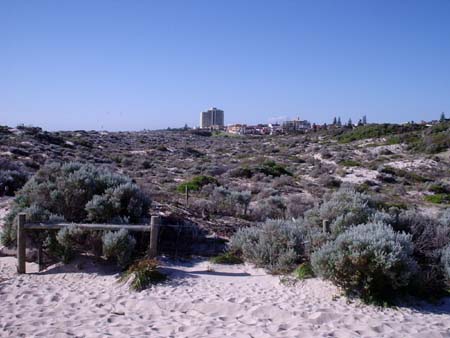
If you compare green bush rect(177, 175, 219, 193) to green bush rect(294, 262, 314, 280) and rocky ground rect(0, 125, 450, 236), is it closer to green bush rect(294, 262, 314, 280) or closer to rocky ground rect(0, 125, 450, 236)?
rocky ground rect(0, 125, 450, 236)

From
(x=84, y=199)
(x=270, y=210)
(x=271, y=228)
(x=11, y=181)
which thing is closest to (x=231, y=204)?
(x=270, y=210)

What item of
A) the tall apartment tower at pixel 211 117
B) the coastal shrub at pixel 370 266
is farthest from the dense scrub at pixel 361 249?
the tall apartment tower at pixel 211 117

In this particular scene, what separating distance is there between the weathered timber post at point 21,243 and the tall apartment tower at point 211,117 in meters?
170

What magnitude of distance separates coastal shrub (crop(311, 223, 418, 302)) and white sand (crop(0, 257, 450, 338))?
29 cm

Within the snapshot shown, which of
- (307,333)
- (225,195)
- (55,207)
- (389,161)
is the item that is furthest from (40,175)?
(389,161)

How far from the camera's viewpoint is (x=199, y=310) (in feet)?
20.4

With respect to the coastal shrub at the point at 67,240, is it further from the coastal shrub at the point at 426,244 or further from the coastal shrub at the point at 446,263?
the coastal shrub at the point at 446,263

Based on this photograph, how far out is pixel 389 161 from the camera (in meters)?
34.5

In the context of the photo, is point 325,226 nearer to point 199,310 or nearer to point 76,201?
point 199,310

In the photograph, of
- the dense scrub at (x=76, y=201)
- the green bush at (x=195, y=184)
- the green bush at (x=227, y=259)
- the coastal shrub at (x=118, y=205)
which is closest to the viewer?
the green bush at (x=227, y=259)

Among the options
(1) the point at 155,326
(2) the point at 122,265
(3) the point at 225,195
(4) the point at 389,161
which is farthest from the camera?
(4) the point at 389,161

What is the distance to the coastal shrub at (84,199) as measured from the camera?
9305 millimetres

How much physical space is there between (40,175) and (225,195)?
5.90 metres

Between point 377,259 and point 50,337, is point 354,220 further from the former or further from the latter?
point 50,337
